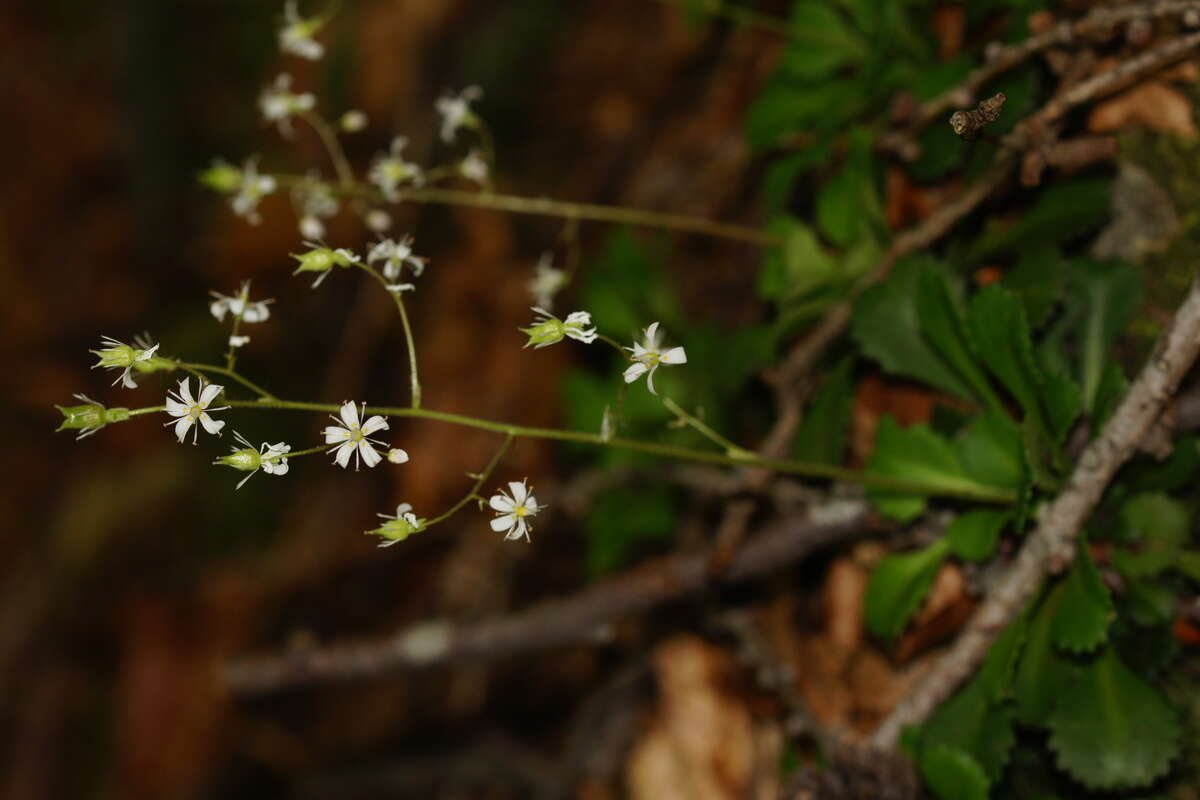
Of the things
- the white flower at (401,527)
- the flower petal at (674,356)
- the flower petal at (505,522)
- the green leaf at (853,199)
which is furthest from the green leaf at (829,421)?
the white flower at (401,527)

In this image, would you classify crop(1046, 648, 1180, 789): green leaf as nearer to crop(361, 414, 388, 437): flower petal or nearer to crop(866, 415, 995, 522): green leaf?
crop(866, 415, 995, 522): green leaf

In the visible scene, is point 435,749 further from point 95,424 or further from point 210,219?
point 210,219

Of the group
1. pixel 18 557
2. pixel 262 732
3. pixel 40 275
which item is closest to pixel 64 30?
pixel 40 275

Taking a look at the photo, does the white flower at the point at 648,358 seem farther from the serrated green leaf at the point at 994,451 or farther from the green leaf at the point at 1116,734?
the green leaf at the point at 1116,734

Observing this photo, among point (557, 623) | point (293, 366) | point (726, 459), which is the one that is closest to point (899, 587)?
point (726, 459)

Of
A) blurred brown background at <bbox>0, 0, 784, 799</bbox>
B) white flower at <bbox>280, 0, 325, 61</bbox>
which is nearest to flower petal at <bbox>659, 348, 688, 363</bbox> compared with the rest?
white flower at <bbox>280, 0, 325, 61</bbox>

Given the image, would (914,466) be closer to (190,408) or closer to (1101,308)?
(1101,308)
